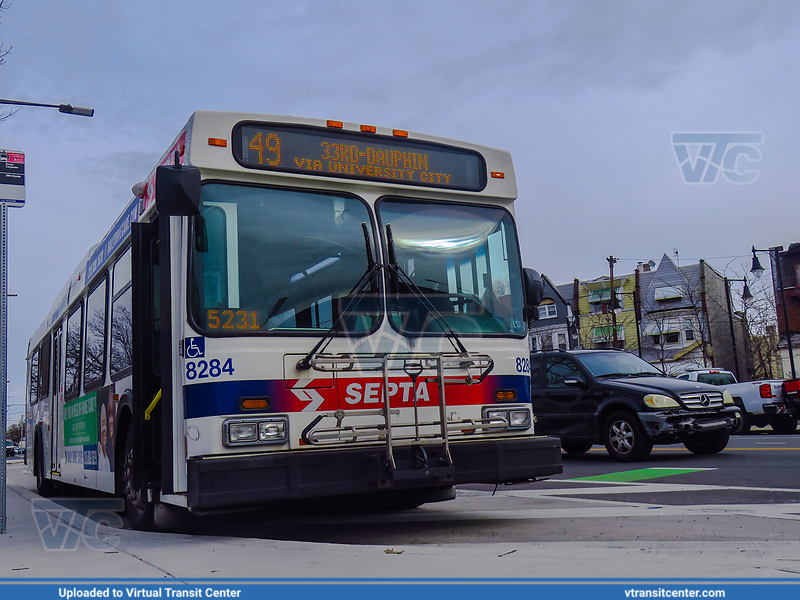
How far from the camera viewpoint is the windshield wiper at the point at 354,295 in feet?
19.2

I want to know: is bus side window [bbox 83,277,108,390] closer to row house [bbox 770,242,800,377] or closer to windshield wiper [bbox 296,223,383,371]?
windshield wiper [bbox 296,223,383,371]

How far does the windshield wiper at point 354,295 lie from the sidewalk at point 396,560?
128 cm

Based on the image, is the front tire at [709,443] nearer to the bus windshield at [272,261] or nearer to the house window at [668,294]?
the bus windshield at [272,261]

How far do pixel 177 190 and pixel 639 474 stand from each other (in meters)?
7.71

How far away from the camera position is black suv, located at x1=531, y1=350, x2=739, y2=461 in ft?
40.4

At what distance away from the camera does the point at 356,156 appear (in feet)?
21.6

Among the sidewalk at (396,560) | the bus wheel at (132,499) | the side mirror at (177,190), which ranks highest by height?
the side mirror at (177,190)

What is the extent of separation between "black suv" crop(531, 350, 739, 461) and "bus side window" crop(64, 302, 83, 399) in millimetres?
7660

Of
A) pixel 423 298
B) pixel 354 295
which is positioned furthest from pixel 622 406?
pixel 354 295

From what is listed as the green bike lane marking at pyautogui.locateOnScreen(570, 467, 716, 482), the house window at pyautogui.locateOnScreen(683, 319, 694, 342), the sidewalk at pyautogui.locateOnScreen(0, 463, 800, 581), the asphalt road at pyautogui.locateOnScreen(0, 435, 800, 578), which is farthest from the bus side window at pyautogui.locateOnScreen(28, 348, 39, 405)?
the house window at pyautogui.locateOnScreen(683, 319, 694, 342)

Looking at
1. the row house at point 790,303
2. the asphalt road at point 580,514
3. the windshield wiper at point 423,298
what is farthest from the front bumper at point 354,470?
the row house at point 790,303

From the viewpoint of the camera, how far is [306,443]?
Result: 18.9 ft

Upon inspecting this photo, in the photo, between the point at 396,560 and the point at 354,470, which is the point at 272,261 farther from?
the point at 396,560

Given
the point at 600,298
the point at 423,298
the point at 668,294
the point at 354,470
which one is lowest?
the point at 354,470
